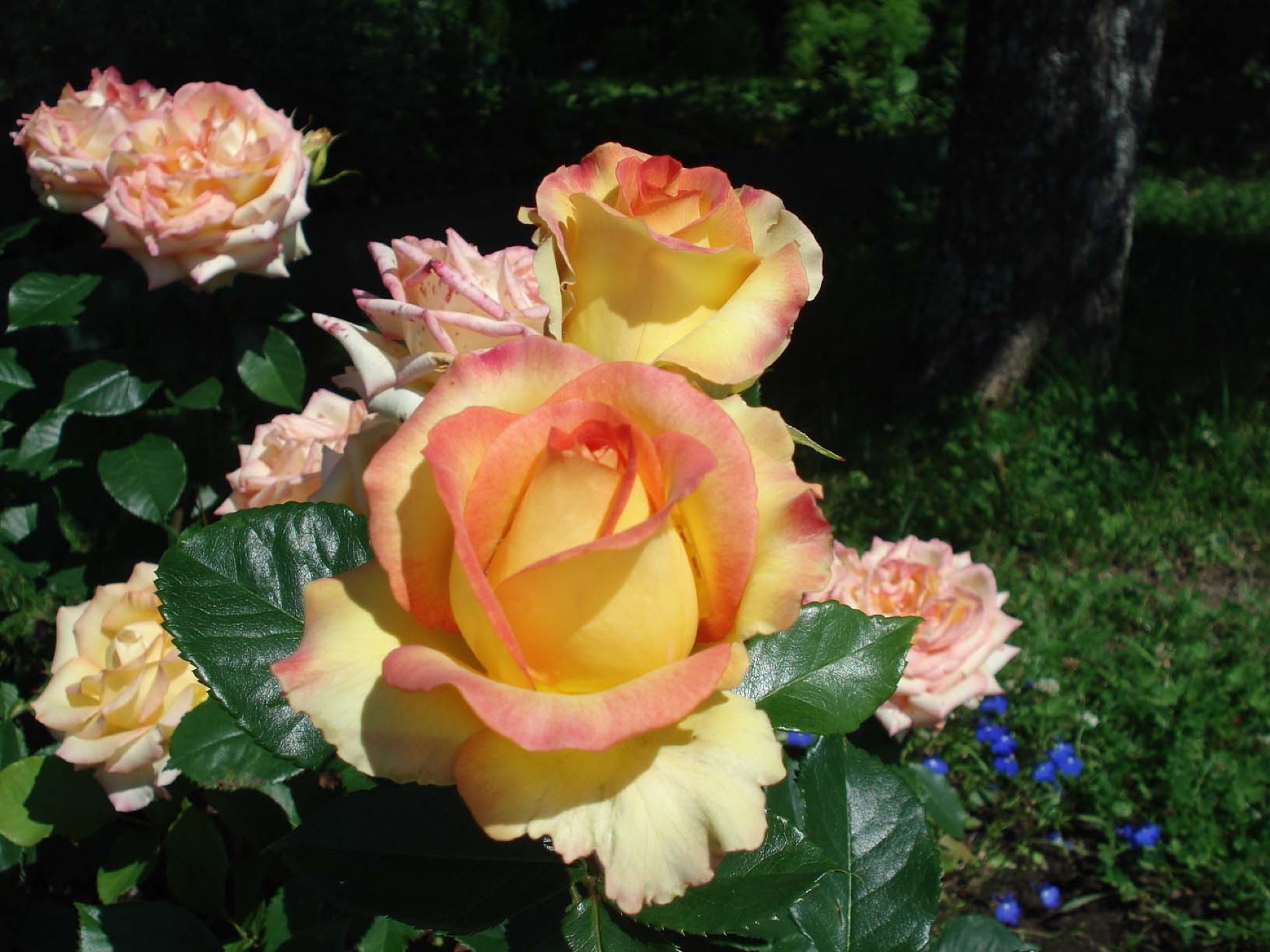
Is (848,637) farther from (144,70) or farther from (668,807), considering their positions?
(144,70)

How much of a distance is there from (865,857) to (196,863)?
0.83m

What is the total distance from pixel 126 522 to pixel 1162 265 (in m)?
4.75

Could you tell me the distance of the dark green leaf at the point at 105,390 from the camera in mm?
1504

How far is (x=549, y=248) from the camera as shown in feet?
1.88

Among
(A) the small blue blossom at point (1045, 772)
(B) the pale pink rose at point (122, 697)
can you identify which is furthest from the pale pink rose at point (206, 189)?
(A) the small blue blossom at point (1045, 772)

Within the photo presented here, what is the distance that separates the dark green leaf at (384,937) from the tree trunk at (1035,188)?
290cm

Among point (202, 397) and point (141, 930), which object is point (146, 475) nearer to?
point (202, 397)

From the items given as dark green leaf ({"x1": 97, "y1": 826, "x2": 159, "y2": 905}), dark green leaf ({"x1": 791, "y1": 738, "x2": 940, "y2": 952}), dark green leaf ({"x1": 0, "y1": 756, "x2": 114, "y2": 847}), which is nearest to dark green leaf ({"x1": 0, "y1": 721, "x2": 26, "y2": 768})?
dark green leaf ({"x1": 0, "y1": 756, "x2": 114, "y2": 847})

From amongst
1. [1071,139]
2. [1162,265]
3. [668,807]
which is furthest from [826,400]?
[668,807]

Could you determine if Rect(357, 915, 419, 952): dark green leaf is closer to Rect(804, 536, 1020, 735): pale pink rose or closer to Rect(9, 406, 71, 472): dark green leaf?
Rect(804, 536, 1020, 735): pale pink rose

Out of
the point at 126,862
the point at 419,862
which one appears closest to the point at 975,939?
the point at 419,862

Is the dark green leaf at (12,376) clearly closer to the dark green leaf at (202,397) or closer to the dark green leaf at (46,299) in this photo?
the dark green leaf at (46,299)

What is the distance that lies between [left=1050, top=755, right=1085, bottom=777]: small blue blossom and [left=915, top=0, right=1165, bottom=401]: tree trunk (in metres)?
1.67

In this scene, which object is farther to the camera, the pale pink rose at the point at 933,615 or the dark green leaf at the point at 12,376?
the dark green leaf at the point at 12,376
